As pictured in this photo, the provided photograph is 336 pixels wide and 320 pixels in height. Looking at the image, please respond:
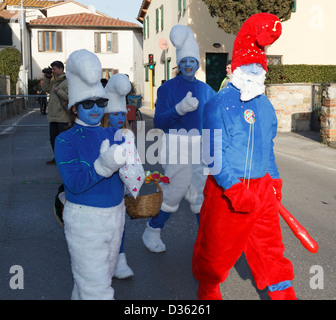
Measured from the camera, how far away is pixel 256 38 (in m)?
3.05

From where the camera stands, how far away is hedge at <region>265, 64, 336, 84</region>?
18206mm

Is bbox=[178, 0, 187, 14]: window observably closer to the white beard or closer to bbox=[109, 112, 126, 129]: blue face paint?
bbox=[109, 112, 126, 129]: blue face paint

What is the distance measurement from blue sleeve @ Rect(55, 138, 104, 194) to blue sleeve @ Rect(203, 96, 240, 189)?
2.57 ft

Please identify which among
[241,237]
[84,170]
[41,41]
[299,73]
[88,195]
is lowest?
[241,237]

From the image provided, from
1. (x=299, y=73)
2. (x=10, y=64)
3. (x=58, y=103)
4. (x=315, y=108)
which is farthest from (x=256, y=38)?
(x=10, y=64)

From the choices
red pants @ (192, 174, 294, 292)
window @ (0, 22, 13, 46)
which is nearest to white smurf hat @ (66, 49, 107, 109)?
red pants @ (192, 174, 294, 292)

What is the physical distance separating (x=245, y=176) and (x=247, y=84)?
0.61m

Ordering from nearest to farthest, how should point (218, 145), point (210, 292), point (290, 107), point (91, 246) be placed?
point (91, 246), point (218, 145), point (210, 292), point (290, 107)

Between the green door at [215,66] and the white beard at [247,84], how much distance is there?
20806 millimetres

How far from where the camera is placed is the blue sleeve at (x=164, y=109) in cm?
415

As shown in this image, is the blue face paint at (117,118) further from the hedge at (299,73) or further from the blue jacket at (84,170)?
the hedge at (299,73)

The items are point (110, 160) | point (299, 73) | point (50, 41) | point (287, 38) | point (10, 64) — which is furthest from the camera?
point (50, 41)

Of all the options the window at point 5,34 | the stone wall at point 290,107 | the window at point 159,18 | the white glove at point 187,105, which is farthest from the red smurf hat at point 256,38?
the window at point 5,34

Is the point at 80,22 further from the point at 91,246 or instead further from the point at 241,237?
the point at 91,246
